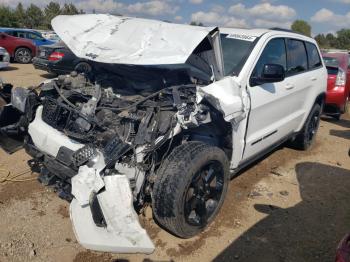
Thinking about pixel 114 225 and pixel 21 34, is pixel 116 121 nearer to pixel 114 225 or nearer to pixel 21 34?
pixel 114 225

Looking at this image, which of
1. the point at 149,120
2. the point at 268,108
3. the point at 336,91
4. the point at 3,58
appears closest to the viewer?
the point at 149,120

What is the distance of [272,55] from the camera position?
13.8ft

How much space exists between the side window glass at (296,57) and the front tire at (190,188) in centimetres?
196

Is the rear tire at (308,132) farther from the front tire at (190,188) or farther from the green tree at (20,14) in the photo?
the green tree at (20,14)

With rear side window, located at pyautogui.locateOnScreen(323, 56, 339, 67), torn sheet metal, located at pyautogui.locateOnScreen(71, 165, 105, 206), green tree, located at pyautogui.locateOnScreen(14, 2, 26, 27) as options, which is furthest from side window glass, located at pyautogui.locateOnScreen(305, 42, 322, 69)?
green tree, located at pyautogui.locateOnScreen(14, 2, 26, 27)

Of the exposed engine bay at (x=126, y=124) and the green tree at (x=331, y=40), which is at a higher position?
the exposed engine bay at (x=126, y=124)

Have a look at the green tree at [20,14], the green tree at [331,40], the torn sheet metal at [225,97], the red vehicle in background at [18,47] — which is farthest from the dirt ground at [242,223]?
the green tree at [331,40]

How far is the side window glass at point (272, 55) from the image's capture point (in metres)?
3.91

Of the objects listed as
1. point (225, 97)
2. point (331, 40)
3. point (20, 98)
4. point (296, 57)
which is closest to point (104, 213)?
point (225, 97)

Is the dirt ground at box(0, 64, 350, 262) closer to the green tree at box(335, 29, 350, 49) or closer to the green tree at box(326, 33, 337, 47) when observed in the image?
the green tree at box(335, 29, 350, 49)

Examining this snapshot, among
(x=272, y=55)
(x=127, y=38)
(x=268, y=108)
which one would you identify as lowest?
(x=268, y=108)

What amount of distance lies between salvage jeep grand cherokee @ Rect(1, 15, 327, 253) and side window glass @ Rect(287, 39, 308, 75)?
15 cm

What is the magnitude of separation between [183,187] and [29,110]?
1.79m

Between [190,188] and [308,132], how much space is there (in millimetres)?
3330
